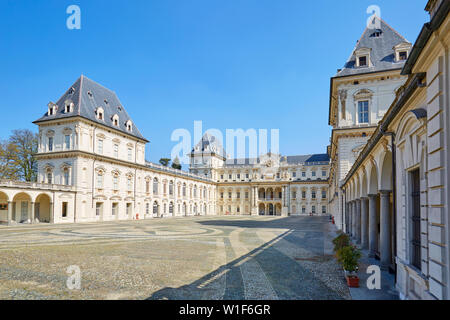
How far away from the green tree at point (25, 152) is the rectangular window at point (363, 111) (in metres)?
46.6

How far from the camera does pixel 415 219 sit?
22.9 feet

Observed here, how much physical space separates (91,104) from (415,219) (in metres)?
44.5

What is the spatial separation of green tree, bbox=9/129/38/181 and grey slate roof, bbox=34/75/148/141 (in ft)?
27.5

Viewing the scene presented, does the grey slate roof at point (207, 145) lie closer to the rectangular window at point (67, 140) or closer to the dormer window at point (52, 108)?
the dormer window at point (52, 108)

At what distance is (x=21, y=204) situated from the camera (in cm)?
3584

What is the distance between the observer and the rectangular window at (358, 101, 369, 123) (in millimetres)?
28684

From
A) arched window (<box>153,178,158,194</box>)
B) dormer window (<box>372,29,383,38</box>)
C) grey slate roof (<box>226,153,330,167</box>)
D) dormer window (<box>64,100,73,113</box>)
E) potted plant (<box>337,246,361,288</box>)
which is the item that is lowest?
potted plant (<box>337,246,361,288</box>)

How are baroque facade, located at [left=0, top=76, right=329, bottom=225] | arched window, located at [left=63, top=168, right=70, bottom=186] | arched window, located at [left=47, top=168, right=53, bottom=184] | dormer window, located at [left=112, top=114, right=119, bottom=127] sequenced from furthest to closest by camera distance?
dormer window, located at [left=112, top=114, right=119, bottom=127] < arched window, located at [left=47, top=168, right=53, bottom=184] < arched window, located at [left=63, top=168, right=70, bottom=186] < baroque facade, located at [left=0, top=76, right=329, bottom=225]

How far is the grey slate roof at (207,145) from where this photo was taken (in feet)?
286

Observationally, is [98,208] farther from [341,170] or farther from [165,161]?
[165,161]

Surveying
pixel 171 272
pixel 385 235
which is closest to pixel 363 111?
pixel 385 235

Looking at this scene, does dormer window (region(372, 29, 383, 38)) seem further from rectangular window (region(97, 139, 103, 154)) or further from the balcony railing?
the balcony railing

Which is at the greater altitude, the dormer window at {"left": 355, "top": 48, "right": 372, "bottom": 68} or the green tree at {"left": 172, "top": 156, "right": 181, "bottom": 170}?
the dormer window at {"left": 355, "top": 48, "right": 372, "bottom": 68}

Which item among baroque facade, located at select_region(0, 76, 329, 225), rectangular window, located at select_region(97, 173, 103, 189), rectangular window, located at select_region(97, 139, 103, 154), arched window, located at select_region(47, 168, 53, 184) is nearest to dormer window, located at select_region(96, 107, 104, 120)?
baroque facade, located at select_region(0, 76, 329, 225)
